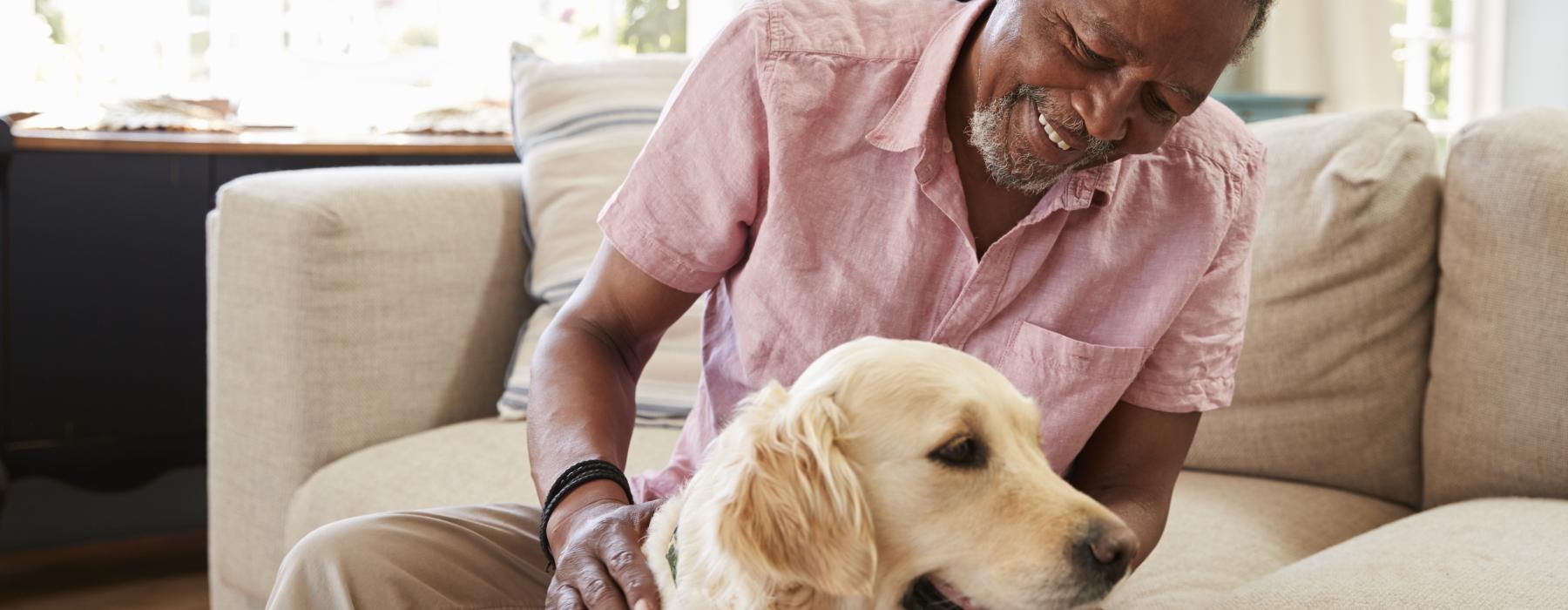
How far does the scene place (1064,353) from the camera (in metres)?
1.40

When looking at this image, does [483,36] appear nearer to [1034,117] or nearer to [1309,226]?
[1309,226]

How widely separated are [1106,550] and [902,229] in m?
0.48

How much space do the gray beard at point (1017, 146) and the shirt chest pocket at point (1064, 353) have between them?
0.51 feet

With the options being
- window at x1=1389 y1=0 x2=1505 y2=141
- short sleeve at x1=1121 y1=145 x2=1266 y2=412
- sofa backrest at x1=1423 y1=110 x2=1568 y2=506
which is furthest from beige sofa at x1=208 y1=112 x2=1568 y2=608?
window at x1=1389 y1=0 x2=1505 y2=141

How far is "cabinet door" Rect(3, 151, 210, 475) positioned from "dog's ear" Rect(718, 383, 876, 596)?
250 cm

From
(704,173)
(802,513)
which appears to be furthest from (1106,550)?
(704,173)

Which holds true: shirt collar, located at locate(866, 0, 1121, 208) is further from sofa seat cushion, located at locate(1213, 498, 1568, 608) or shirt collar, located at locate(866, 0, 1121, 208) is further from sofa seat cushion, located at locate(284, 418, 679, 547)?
sofa seat cushion, located at locate(284, 418, 679, 547)

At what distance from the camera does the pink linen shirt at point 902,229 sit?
139cm

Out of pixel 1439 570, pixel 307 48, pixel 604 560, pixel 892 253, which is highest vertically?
pixel 307 48

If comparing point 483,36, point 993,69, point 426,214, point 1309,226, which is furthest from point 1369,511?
point 483,36

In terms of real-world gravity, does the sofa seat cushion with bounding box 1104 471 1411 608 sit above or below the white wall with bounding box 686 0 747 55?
below

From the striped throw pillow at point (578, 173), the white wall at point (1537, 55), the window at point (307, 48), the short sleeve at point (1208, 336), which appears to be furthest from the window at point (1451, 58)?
the short sleeve at point (1208, 336)

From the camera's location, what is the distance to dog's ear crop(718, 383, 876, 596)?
3.27ft

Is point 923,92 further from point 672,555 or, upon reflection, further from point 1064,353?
point 672,555
